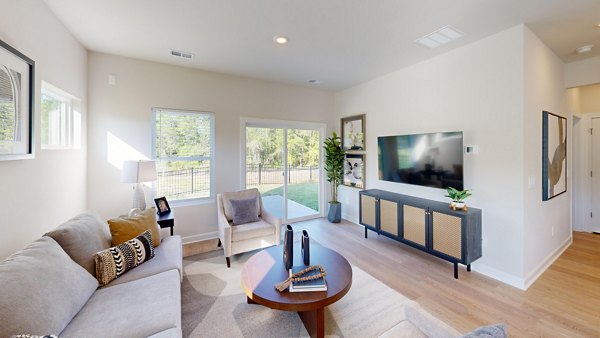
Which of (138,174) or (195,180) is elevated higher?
(138,174)

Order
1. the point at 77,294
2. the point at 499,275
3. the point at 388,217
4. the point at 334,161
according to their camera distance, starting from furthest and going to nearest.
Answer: the point at 334,161
the point at 388,217
the point at 499,275
the point at 77,294

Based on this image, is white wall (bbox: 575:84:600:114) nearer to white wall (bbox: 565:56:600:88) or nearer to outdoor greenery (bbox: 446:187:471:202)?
white wall (bbox: 565:56:600:88)

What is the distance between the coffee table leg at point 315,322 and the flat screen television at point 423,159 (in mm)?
2350

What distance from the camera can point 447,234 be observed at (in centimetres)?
283

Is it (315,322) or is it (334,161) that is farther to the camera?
(334,161)

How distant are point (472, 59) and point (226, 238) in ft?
12.2

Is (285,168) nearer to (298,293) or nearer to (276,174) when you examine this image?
(276,174)

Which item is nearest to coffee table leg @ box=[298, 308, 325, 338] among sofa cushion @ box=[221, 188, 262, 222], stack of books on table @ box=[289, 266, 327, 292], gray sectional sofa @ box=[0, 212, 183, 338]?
stack of books on table @ box=[289, 266, 327, 292]

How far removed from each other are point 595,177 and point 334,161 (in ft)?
14.5

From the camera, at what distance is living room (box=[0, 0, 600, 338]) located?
215cm

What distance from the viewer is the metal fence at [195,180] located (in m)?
3.72

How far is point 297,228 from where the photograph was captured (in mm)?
4590

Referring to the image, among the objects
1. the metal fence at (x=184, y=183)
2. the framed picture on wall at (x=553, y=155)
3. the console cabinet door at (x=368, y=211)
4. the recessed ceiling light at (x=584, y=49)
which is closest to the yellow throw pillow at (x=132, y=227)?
the metal fence at (x=184, y=183)

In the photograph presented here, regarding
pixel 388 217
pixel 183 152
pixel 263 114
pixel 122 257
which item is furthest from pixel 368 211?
pixel 122 257
